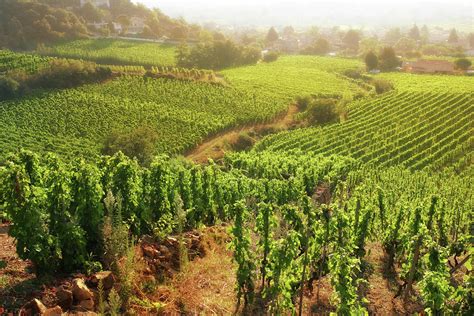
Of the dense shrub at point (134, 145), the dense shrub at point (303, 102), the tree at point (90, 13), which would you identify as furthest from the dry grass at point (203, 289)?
the tree at point (90, 13)

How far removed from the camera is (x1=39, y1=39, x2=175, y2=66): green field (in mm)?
73438

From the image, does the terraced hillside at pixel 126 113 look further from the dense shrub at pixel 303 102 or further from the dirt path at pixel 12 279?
the dirt path at pixel 12 279

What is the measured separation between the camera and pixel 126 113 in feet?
157

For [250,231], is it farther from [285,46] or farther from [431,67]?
[285,46]

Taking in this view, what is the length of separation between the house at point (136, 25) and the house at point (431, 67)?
66.3 metres

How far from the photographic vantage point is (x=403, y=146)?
38.0 meters

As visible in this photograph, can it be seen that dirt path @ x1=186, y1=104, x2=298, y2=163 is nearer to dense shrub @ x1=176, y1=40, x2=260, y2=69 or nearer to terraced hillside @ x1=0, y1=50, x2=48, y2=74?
dense shrub @ x1=176, y1=40, x2=260, y2=69

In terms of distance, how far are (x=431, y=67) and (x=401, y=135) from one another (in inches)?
1800

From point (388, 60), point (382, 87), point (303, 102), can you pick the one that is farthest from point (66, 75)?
point (388, 60)

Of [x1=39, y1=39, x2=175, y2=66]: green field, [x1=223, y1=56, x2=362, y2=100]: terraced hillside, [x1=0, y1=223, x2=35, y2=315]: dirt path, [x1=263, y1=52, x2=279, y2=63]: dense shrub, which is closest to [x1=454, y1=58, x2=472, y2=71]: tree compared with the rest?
[x1=223, y1=56, x2=362, y2=100]: terraced hillside

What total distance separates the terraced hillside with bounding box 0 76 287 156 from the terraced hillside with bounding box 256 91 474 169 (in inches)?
315

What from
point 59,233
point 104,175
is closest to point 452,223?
point 104,175

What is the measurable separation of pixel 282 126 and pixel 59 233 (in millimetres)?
36607

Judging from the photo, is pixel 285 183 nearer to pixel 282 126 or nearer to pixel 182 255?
pixel 182 255
